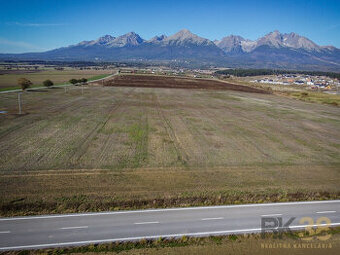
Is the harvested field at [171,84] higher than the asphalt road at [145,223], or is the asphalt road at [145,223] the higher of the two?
the harvested field at [171,84]

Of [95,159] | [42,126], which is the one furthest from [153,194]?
[42,126]

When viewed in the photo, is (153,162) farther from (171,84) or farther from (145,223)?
(171,84)

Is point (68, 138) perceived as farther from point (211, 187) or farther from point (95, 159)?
point (211, 187)

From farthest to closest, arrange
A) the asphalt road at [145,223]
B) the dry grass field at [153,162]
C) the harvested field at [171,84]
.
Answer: the harvested field at [171,84], the dry grass field at [153,162], the asphalt road at [145,223]

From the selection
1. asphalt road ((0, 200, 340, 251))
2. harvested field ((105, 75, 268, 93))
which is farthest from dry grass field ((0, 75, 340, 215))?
harvested field ((105, 75, 268, 93))

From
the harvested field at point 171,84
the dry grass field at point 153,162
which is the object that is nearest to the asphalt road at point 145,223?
the dry grass field at point 153,162

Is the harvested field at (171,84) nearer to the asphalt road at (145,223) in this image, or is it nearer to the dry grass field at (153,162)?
the dry grass field at (153,162)
